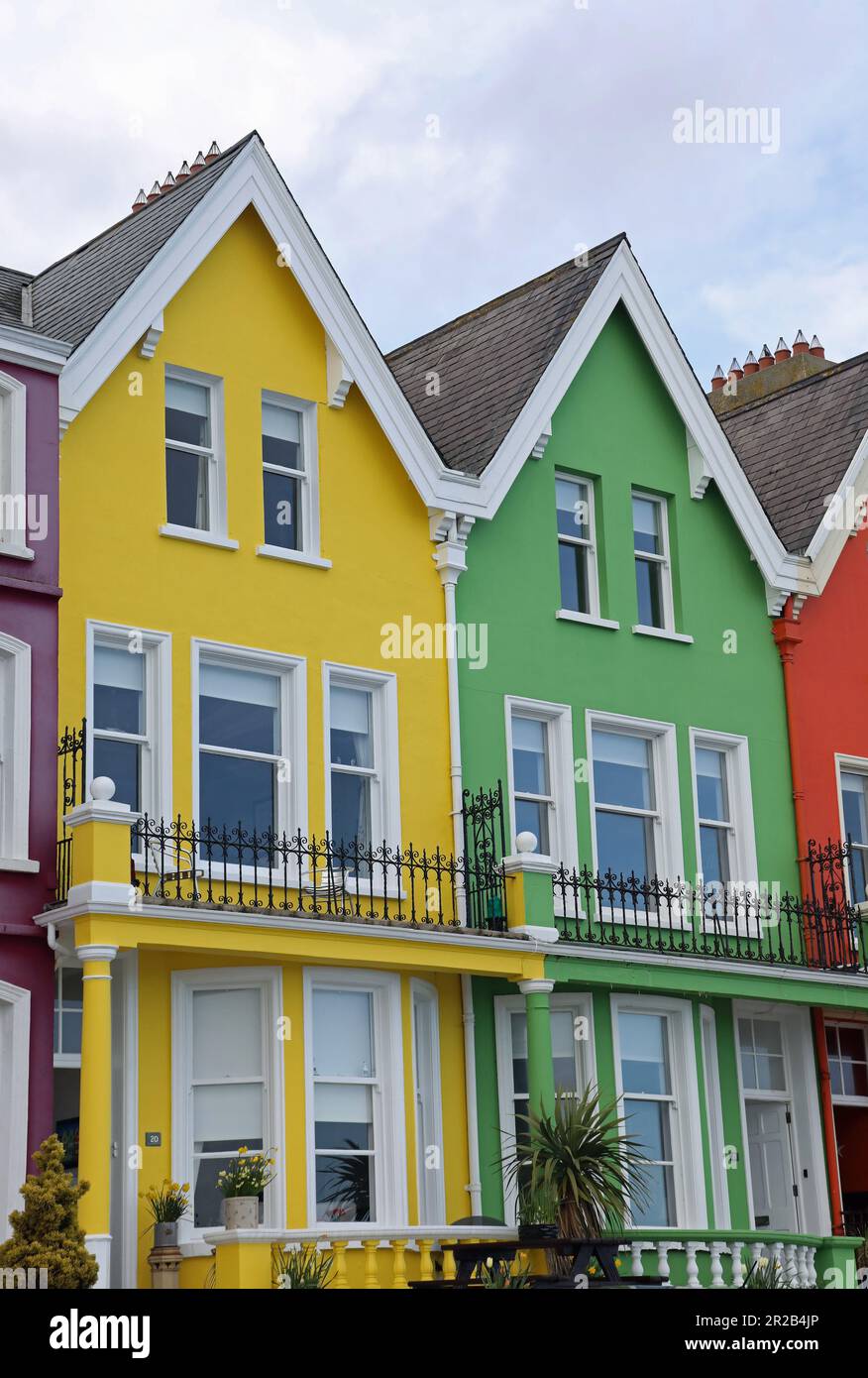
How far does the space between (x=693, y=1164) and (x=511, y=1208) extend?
2.75 metres

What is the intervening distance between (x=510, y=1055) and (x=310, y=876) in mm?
3085

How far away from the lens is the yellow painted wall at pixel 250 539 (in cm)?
1989

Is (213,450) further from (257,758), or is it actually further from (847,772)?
(847,772)

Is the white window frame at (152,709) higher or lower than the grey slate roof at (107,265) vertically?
lower

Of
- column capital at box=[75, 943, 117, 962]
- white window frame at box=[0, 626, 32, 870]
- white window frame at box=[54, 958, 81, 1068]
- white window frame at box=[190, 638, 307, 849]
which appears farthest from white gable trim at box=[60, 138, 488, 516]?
column capital at box=[75, 943, 117, 962]

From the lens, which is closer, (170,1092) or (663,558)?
(170,1092)

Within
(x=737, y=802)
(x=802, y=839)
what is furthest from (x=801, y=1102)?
(x=737, y=802)

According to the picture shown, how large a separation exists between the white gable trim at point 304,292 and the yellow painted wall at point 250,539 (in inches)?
10.4

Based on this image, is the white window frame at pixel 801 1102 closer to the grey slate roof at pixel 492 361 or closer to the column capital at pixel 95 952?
the grey slate roof at pixel 492 361

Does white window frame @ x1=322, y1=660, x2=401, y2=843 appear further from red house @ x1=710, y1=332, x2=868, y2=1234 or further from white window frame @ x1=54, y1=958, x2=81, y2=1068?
red house @ x1=710, y1=332, x2=868, y2=1234

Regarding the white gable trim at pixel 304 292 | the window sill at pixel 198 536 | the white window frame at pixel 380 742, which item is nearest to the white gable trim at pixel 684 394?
the white gable trim at pixel 304 292

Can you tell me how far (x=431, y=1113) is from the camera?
2077cm

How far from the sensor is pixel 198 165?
26203 millimetres
